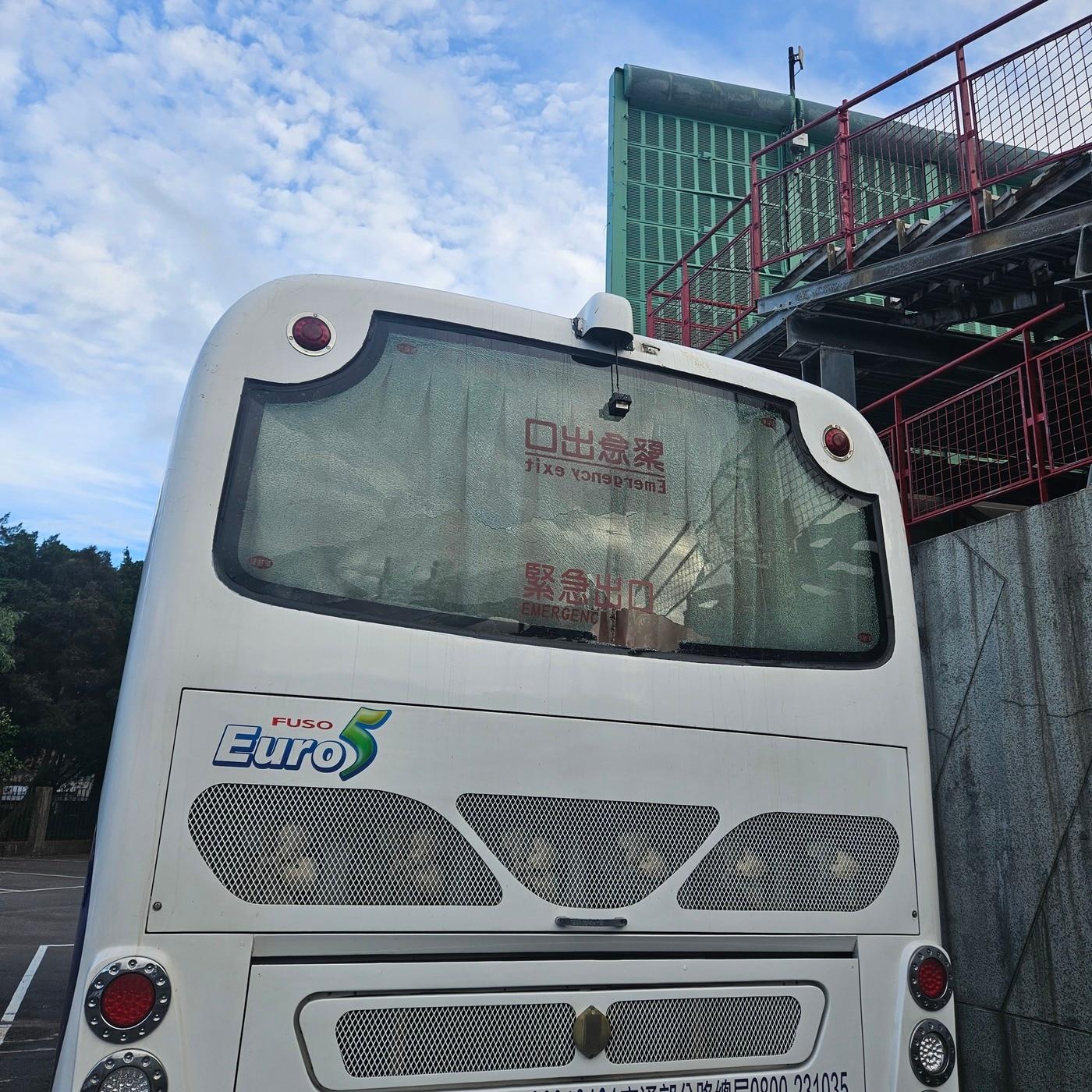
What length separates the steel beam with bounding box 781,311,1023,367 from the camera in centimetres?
854

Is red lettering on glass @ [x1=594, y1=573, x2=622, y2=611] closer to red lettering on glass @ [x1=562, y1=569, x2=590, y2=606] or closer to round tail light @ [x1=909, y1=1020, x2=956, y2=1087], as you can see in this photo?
red lettering on glass @ [x1=562, y1=569, x2=590, y2=606]

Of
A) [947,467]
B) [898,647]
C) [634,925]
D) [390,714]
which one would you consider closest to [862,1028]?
[634,925]

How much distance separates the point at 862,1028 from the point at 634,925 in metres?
0.89

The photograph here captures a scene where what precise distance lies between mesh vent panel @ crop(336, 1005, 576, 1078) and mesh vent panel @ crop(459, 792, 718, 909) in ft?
1.07

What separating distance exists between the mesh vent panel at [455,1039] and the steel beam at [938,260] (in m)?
5.97

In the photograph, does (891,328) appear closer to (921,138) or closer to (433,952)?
(921,138)

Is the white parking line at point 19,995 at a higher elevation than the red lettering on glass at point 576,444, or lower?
lower

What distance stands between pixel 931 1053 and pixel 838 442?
2180 mm

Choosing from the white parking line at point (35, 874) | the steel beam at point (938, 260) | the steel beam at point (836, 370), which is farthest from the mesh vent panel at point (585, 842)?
the white parking line at point (35, 874)

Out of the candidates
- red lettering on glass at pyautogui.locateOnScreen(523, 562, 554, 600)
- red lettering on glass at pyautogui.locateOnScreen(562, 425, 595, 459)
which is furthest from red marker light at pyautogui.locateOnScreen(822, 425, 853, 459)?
red lettering on glass at pyautogui.locateOnScreen(523, 562, 554, 600)

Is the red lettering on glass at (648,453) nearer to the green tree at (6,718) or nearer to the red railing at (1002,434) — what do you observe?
the red railing at (1002,434)

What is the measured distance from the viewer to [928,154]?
298 inches

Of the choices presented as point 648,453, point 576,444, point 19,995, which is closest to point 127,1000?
point 576,444

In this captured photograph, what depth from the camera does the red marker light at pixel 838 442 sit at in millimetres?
3859
